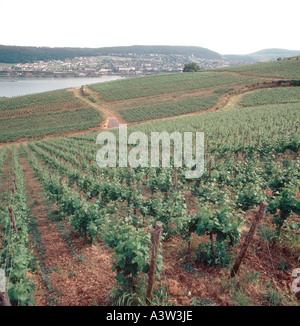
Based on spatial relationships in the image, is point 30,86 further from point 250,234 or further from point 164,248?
point 250,234

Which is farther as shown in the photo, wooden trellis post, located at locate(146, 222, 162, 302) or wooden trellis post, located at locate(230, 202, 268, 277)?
wooden trellis post, located at locate(230, 202, 268, 277)

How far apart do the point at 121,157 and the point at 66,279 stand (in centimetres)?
1316

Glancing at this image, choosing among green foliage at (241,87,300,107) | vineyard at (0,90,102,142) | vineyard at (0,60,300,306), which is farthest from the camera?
green foliage at (241,87,300,107)

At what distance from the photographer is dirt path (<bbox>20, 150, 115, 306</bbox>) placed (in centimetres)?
473

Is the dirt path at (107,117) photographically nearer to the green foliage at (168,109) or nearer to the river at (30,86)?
the green foliage at (168,109)

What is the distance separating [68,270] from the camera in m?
5.70

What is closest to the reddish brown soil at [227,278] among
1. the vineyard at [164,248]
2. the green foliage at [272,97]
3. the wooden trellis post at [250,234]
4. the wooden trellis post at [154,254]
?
the vineyard at [164,248]

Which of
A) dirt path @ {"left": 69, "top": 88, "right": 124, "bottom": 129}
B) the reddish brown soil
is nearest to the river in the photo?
dirt path @ {"left": 69, "top": 88, "right": 124, "bottom": 129}

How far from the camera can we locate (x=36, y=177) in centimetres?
1783

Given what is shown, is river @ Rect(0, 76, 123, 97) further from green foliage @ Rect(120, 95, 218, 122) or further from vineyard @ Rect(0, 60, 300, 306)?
vineyard @ Rect(0, 60, 300, 306)

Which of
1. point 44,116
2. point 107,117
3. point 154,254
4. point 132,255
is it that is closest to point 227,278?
point 154,254

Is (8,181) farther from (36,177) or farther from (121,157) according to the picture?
(121,157)
